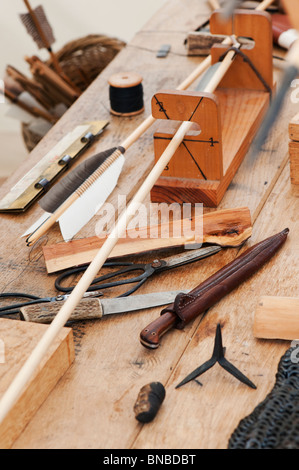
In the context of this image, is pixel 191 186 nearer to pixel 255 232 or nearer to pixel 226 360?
pixel 255 232

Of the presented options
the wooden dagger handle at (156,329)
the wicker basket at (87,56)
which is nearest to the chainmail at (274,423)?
the wooden dagger handle at (156,329)

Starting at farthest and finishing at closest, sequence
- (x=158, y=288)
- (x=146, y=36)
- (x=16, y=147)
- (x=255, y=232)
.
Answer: (x=16, y=147)
(x=146, y=36)
(x=255, y=232)
(x=158, y=288)

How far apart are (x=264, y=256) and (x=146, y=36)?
1.54m

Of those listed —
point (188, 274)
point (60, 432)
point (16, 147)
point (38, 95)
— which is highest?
point (60, 432)

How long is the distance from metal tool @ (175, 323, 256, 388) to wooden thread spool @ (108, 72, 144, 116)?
1.12m

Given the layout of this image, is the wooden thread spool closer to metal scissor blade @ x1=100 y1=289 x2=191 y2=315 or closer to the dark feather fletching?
the dark feather fletching

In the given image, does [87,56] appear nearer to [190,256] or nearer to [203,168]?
[203,168]

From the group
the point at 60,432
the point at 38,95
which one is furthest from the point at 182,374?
the point at 38,95

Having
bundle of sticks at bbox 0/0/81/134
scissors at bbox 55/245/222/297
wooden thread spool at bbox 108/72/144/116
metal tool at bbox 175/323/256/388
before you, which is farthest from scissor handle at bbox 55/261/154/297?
bundle of sticks at bbox 0/0/81/134

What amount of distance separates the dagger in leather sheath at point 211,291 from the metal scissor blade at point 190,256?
0.08 m

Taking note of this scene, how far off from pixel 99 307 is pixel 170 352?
18 centimetres

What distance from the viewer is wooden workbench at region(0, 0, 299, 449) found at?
1203mm

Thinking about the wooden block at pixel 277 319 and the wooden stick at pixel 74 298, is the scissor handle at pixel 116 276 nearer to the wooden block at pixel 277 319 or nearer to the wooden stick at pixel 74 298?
the wooden stick at pixel 74 298

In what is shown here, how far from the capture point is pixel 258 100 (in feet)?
7.13
